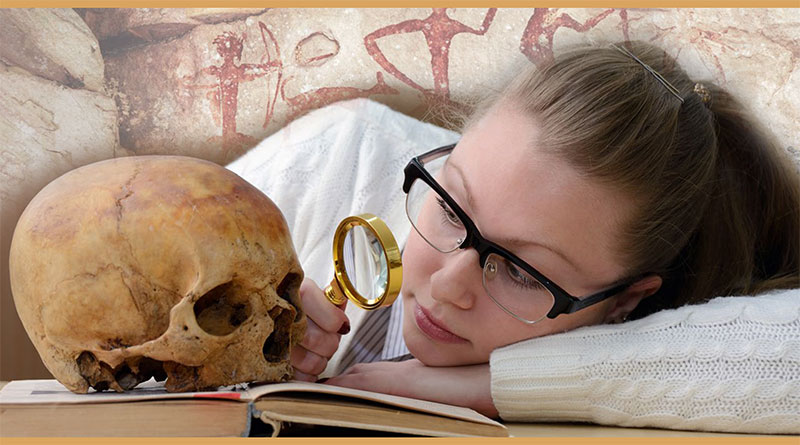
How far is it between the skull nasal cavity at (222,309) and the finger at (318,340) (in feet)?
0.85

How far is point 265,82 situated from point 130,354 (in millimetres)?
784

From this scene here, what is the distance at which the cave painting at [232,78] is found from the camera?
Answer: 158 cm

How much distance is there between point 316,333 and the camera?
4.74 ft

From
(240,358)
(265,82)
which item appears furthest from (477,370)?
(265,82)

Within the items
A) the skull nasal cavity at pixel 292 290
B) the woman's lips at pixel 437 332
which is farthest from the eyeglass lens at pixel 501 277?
the skull nasal cavity at pixel 292 290

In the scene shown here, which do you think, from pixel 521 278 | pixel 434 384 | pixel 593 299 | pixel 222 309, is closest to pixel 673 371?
pixel 593 299

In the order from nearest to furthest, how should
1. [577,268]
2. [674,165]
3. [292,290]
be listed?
[292,290] → [577,268] → [674,165]

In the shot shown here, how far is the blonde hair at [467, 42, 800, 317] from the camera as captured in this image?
1.50m

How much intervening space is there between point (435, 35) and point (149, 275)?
117cm

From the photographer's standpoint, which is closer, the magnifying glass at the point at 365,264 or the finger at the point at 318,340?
the magnifying glass at the point at 365,264

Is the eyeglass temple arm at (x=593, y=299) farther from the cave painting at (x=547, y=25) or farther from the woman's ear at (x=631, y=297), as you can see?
the cave painting at (x=547, y=25)

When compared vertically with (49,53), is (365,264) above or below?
below

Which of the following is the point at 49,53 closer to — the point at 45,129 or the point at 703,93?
the point at 45,129

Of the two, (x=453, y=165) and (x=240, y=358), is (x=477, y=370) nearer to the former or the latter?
(x=453, y=165)
